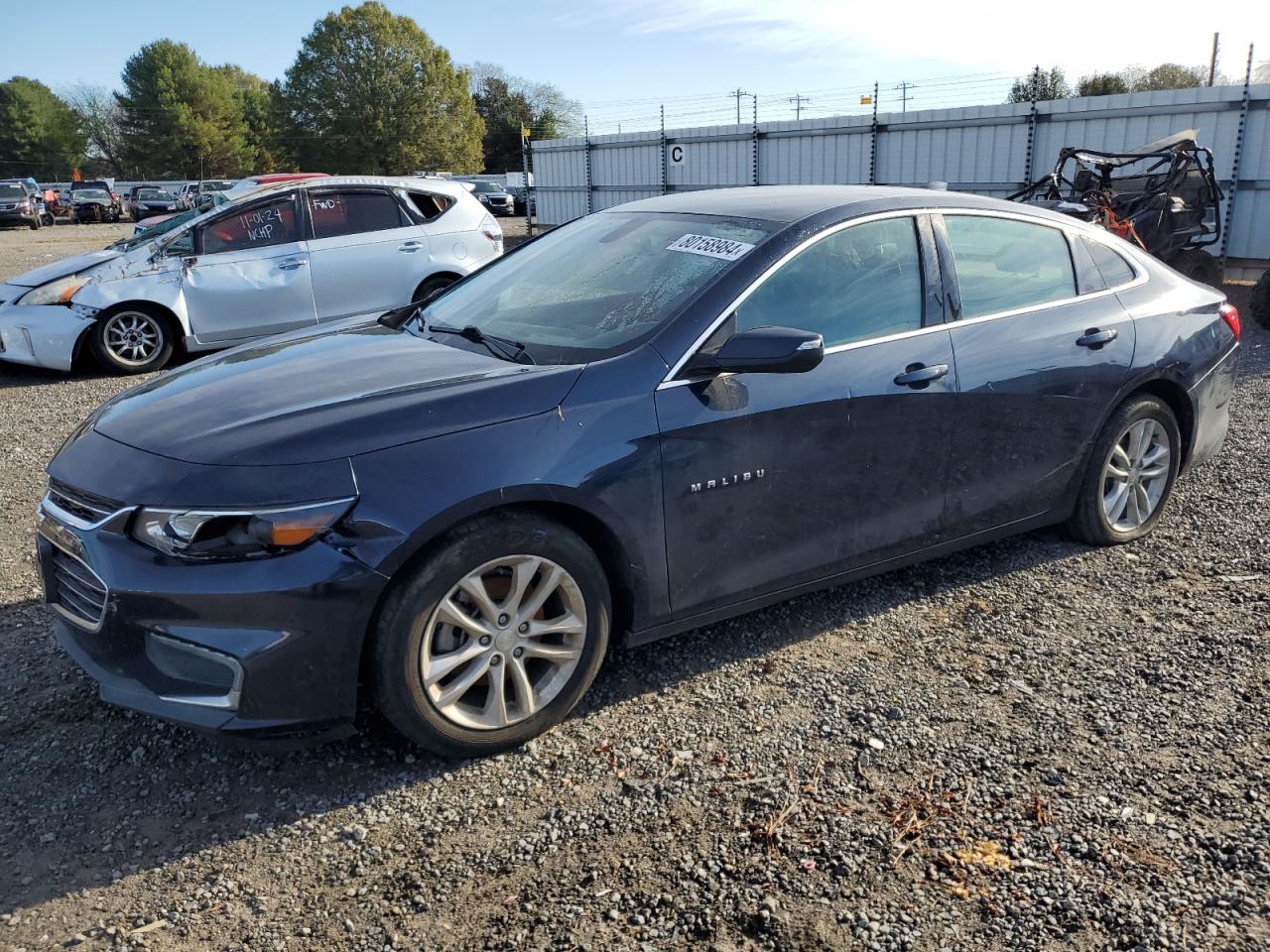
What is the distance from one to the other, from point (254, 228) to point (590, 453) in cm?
722

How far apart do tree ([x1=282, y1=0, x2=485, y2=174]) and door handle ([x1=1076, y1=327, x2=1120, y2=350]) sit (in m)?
70.2

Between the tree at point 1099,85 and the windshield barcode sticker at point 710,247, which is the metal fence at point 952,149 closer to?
the windshield barcode sticker at point 710,247

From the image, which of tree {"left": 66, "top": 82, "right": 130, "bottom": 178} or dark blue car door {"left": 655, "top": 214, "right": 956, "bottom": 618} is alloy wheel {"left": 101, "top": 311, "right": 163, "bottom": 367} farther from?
tree {"left": 66, "top": 82, "right": 130, "bottom": 178}

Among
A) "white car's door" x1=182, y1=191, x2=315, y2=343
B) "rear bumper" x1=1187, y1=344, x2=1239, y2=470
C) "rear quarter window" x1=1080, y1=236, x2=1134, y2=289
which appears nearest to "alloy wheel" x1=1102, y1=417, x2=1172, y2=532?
"rear bumper" x1=1187, y1=344, x2=1239, y2=470

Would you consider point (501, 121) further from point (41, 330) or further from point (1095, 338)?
point (1095, 338)

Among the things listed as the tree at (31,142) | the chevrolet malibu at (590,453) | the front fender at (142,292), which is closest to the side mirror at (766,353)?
the chevrolet malibu at (590,453)

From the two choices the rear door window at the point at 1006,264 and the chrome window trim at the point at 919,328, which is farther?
the rear door window at the point at 1006,264

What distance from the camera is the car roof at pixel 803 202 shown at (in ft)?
12.2

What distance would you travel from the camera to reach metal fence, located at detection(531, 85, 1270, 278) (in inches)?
522

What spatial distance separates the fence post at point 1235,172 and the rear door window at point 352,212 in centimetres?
1078

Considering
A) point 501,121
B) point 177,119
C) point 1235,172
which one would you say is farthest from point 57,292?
point 177,119

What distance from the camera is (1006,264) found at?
13.3 ft

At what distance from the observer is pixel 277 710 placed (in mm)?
2676

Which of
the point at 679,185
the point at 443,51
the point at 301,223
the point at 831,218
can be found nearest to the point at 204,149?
the point at 443,51
